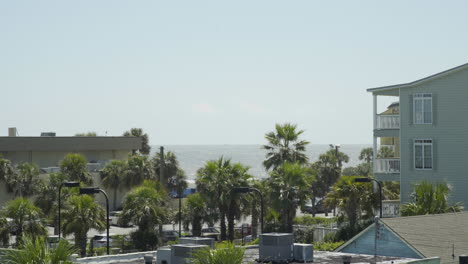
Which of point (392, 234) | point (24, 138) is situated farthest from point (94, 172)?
point (392, 234)

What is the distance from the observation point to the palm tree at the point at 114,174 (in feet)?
241

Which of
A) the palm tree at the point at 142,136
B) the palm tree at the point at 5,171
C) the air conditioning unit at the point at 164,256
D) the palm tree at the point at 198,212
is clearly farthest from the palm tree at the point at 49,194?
the palm tree at the point at 142,136

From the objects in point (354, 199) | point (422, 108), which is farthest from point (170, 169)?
point (354, 199)

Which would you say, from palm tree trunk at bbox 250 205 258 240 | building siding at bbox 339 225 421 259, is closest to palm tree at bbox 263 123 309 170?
palm tree trunk at bbox 250 205 258 240

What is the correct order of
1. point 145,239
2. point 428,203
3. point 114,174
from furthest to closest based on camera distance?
point 114,174
point 145,239
point 428,203

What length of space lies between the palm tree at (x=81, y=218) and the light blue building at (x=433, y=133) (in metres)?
16.6

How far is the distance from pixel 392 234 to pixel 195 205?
23.9 metres

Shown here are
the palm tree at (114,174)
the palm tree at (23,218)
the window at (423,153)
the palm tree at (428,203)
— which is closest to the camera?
the palm tree at (428,203)

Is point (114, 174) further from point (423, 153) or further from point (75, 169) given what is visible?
point (423, 153)

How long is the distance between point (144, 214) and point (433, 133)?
16696 mm

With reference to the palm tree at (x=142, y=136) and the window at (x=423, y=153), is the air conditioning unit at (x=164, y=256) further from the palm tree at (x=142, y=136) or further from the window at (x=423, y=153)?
the palm tree at (x=142, y=136)

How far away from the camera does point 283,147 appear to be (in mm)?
54531

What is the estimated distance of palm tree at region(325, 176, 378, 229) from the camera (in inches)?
1716

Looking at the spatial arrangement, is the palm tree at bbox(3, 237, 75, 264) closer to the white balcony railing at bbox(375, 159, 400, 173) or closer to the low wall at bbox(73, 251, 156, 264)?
the low wall at bbox(73, 251, 156, 264)
